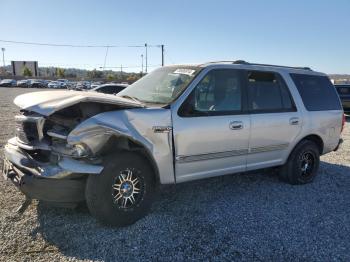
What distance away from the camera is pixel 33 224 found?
154 inches

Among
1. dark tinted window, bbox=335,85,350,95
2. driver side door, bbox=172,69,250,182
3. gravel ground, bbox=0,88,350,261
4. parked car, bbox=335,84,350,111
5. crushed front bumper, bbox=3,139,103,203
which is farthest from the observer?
dark tinted window, bbox=335,85,350,95

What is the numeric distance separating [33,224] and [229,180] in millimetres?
3202

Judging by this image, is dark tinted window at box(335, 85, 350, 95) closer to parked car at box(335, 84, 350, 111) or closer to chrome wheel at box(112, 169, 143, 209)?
parked car at box(335, 84, 350, 111)

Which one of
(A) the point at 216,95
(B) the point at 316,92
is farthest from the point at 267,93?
(B) the point at 316,92

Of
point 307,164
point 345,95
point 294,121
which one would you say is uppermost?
point 294,121

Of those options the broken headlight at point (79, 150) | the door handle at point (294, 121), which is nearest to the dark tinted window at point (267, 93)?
the door handle at point (294, 121)

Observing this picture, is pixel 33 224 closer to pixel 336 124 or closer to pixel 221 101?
pixel 221 101

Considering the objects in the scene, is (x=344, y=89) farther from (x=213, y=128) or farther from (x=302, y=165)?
(x=213, y=128)

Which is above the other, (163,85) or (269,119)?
(163,85)

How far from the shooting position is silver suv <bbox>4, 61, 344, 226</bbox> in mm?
3645

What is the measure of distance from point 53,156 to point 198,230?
178 cm

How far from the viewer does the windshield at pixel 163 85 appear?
446 centimetres

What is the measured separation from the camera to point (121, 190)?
3.85 metres

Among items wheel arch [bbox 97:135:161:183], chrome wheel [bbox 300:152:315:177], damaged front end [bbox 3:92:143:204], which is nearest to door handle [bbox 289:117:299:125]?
chrome wheel [bbox 300:152:315:177]
